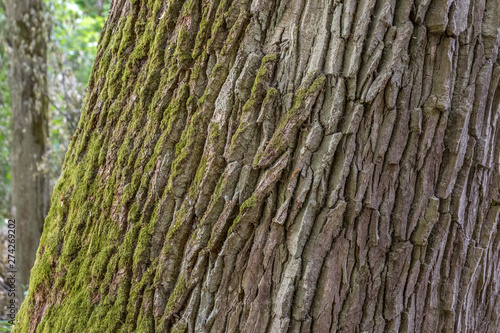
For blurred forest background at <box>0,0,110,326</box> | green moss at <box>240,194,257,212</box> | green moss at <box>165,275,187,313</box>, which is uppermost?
blurred forest background at <box>0,0,110,326</box>

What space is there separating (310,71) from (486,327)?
1.22 m

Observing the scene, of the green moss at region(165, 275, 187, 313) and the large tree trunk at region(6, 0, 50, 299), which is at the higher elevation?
the large tree trunk at region(6, 0, 50, 299)

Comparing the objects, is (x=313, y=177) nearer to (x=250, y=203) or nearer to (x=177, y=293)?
(x=250, y=203)

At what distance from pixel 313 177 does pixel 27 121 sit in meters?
5.77

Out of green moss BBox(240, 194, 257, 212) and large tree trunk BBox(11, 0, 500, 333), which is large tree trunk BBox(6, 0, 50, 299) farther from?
green moss BBox(240, 194, 257, 212)

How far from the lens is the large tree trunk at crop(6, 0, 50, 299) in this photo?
5.97m

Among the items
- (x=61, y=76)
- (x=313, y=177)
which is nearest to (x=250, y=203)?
(x=313, y=177)

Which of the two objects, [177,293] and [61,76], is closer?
[177,293]

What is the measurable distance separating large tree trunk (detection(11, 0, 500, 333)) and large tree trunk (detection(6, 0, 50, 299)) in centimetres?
502

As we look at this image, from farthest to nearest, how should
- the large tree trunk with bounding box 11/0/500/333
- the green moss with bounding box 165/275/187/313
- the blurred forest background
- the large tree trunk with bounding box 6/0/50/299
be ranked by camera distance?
the blurred forest background → the large tree trunk with bounding box 6/0/50/299 → the green moss with bounding box 165/275/187/313 → the large tree trunk with bounding box 11/0/500/333

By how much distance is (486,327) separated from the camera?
1.64 meters

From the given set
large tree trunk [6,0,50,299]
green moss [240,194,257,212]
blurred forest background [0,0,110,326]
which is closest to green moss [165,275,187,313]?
green moss [240,194,257,212]

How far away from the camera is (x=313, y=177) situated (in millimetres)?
1346

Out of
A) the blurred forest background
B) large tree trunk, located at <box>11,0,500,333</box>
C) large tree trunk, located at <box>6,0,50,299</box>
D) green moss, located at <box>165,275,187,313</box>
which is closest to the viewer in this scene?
large tree trunk, located at <box>11,0,500,333</box>
